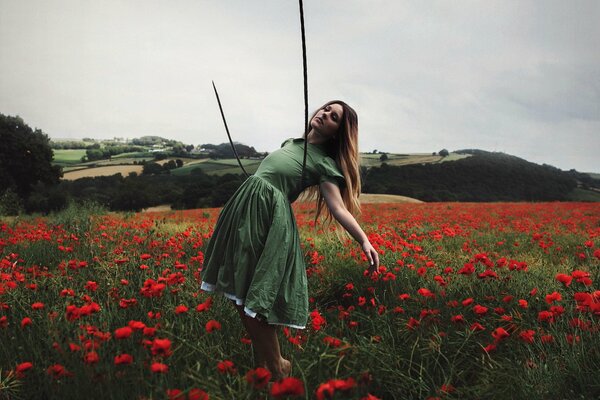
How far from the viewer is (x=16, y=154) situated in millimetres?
27062

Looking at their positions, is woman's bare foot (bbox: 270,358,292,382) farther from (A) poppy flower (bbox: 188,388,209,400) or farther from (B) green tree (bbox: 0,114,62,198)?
(B) green tree (bbox: 0,114,62,198)

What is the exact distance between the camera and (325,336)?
243 centimetres

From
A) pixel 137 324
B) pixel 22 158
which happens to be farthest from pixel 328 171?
pixel 22 158

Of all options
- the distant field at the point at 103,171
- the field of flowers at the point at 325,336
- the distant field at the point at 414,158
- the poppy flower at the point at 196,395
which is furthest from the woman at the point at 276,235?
the distant field at the point at 414,158

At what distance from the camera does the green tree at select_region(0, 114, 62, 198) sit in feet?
87.4

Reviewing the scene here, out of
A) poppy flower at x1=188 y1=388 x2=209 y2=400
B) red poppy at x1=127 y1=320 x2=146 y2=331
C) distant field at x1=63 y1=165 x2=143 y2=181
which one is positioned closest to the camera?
poppy flower at x1=188 y1=388 x2=209 y2=400

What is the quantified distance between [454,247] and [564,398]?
442cm

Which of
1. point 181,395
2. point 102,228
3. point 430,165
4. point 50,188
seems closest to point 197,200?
point 50,188

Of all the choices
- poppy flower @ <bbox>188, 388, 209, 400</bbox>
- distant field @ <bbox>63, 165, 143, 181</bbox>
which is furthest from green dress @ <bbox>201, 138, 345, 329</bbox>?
distant field @ <bbox>63, 165, 143, 181</bbox>

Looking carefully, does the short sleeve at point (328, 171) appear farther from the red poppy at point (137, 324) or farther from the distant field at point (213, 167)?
the distant field at point (213, 167)

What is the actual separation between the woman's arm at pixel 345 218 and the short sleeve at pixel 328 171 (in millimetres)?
32

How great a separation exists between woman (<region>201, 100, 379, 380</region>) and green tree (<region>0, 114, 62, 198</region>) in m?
30.0

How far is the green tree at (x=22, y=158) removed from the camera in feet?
87.4

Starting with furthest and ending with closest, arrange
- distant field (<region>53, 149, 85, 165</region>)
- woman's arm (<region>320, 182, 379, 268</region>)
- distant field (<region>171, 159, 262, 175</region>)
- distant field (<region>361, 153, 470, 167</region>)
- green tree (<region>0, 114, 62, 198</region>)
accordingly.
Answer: distant field (<region>361, 153, 470, 167</region>), distant field (<region>53, 149, 85, 165</region>), distant field (<region>171, 159, 262, 175</region>), green tree (<region>0, 114, 62, 198</region>), woman's arm (<region>320, 182, 379, 268</region>)
